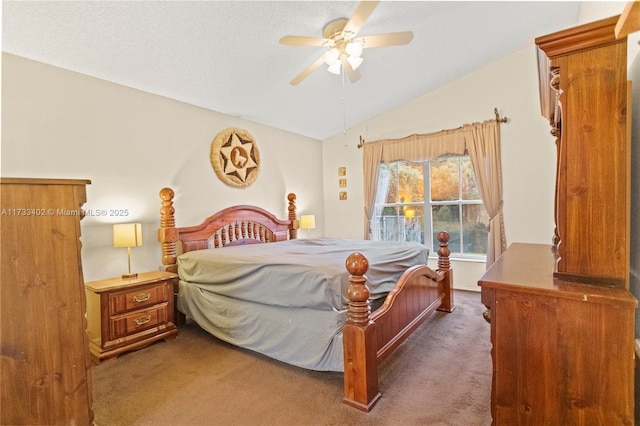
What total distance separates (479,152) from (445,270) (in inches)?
70.2

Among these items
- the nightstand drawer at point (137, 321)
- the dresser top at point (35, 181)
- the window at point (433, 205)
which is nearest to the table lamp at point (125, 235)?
the nightstand drawer at point (137, 321)

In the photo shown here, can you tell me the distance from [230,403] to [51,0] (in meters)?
2.79

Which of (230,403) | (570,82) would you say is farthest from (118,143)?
(570,82)

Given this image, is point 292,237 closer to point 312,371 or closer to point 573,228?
point 312,371

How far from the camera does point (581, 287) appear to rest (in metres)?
1.02

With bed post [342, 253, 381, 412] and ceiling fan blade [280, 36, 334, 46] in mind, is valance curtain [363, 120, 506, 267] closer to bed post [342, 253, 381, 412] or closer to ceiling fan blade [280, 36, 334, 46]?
ceiling fan blade [280, 36, 334, 46]

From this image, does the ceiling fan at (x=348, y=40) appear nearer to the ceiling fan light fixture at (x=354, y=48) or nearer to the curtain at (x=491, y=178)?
the ceiling fan light fixture at (x=354, y=48)

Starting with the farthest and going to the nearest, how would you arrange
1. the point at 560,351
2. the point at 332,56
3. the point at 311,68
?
the point at 311,68 < the point at 332,56 < the point at 560,351

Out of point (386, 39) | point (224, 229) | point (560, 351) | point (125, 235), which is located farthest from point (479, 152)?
point (125, 235)

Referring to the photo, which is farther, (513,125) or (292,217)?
(292,217)

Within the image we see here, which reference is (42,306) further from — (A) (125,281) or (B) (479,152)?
(B) (479,152)

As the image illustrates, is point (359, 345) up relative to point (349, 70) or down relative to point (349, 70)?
down

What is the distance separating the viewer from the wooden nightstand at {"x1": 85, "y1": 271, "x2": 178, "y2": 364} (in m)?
2.45

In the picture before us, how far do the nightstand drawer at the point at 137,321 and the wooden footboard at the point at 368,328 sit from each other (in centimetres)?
184
